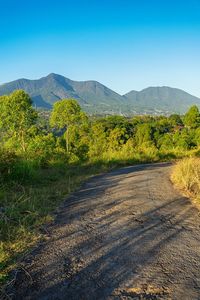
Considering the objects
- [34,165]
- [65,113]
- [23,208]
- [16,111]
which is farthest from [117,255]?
[65,113]

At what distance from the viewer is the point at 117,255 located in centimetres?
298

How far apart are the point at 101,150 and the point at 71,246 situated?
47.4 feet

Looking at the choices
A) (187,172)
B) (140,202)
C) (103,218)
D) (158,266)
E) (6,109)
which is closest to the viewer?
(158,266)

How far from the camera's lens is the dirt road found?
93.5 inches

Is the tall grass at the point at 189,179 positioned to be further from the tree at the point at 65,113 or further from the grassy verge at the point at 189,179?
the tree at the point at 65,113

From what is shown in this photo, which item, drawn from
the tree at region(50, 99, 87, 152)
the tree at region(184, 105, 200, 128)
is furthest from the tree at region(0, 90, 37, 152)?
the tree at region(184, 105, 200, 128)

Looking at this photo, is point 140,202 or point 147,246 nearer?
point 147,246

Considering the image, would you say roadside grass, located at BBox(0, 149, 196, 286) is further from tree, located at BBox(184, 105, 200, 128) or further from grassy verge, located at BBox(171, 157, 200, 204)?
tree, located at BBox(184, 105, 200, 128)

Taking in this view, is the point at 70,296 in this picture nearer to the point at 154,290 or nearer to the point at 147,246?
the point at 154,290

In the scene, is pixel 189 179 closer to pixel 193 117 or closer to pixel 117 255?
pixel 117 255

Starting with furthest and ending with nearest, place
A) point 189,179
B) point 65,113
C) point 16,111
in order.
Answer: point 65,113, point 16,111, point 189,179

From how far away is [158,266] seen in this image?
277 cm

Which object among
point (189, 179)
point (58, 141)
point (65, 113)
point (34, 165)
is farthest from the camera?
point (65, 113)

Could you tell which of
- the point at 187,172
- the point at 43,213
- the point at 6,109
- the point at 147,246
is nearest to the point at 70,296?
the point at 147,246
